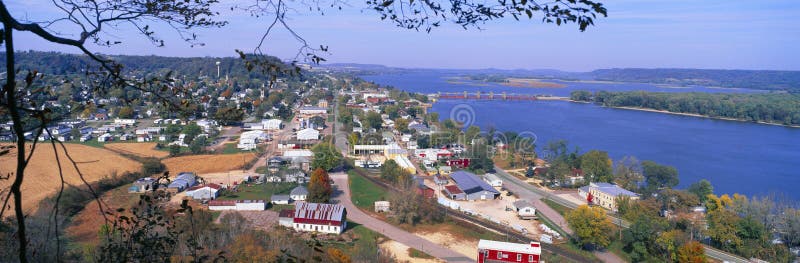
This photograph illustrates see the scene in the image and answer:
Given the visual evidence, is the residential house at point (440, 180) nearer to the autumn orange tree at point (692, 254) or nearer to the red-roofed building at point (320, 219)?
the red-roofed building at point (320, 219)

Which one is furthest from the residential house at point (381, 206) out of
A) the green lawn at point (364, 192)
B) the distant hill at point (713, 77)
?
the distant hill at point (713, 77)

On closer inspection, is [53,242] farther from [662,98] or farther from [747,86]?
[747,86]

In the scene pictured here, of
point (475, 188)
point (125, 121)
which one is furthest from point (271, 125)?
point (475, 188)

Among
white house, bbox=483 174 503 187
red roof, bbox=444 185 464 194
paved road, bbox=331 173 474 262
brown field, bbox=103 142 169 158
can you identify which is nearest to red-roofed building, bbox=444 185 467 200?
red roof, bbox=444 185 464 194

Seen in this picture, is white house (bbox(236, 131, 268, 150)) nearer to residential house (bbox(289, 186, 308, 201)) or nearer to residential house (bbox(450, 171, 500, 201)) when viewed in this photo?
residential house (bbox(289, 186, 308, 201))

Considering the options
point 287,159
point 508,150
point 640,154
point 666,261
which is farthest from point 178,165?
point 640,154
